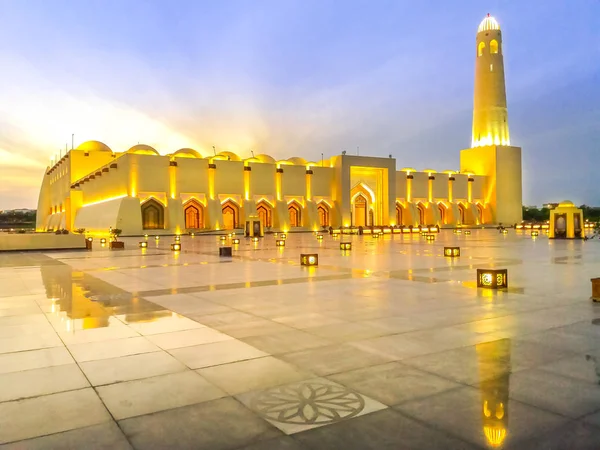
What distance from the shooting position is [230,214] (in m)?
46.5

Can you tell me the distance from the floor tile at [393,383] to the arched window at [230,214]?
1578 inches

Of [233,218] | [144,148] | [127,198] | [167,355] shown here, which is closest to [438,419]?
[167,355]

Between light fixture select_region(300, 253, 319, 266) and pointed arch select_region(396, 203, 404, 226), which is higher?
pointed arch select_region(396, 203, 404, 226)

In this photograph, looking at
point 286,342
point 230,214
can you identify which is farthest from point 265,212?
point 286,342

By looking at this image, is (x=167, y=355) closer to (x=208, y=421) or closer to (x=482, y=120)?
(x=208, y=421)

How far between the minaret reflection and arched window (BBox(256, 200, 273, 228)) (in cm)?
4103

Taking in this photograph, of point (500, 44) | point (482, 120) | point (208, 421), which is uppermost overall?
point (500, 44)

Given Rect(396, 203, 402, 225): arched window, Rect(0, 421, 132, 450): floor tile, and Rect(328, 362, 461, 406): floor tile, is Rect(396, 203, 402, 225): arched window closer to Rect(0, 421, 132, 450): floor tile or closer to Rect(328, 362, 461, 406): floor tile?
Rect(328, 362, 461, 406): floor tile

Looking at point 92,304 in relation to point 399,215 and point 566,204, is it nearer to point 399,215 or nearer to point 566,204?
point 566,204

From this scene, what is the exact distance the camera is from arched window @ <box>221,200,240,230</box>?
143ft

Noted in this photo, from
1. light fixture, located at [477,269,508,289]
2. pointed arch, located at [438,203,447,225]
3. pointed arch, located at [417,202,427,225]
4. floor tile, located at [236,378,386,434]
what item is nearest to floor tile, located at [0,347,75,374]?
floor tile, located at [236,378,386,434]

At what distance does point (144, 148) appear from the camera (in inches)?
1806

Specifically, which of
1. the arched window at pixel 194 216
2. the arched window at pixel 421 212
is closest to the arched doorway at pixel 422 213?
the arched window at pixel 421 212

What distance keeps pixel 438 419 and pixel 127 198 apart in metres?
37.4
